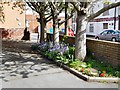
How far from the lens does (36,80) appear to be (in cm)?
700

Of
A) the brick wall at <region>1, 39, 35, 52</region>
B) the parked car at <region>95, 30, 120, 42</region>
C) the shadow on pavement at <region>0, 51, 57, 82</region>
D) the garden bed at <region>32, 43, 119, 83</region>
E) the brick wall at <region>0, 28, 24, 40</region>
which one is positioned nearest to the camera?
the garden bed at <region>32, 43, 119, 83</region>

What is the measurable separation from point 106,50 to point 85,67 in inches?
52.5

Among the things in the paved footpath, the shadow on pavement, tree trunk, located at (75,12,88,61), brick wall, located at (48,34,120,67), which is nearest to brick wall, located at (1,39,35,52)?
the shadow on pavement

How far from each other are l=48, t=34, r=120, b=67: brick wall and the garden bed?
278mm

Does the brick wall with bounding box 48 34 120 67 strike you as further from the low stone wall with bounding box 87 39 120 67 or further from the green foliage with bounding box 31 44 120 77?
the green foliage with bounding box 31 44 120 77

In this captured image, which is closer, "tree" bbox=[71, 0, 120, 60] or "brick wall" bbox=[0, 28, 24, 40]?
"tree" bbox=[71, 0, 120, 60]

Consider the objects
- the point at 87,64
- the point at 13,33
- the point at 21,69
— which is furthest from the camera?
the point at 13,33

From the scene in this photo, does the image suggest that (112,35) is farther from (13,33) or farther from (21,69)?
(21,69)

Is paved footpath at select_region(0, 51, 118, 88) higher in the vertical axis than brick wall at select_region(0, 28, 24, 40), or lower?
lower

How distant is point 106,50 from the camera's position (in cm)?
912

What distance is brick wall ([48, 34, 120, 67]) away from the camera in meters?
8.41

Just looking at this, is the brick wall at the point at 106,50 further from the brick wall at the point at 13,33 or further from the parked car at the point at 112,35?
the brick wall at the point at 13,33

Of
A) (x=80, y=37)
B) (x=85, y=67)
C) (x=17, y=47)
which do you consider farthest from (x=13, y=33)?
(x=85, y=67)

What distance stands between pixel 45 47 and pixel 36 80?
6610mm
